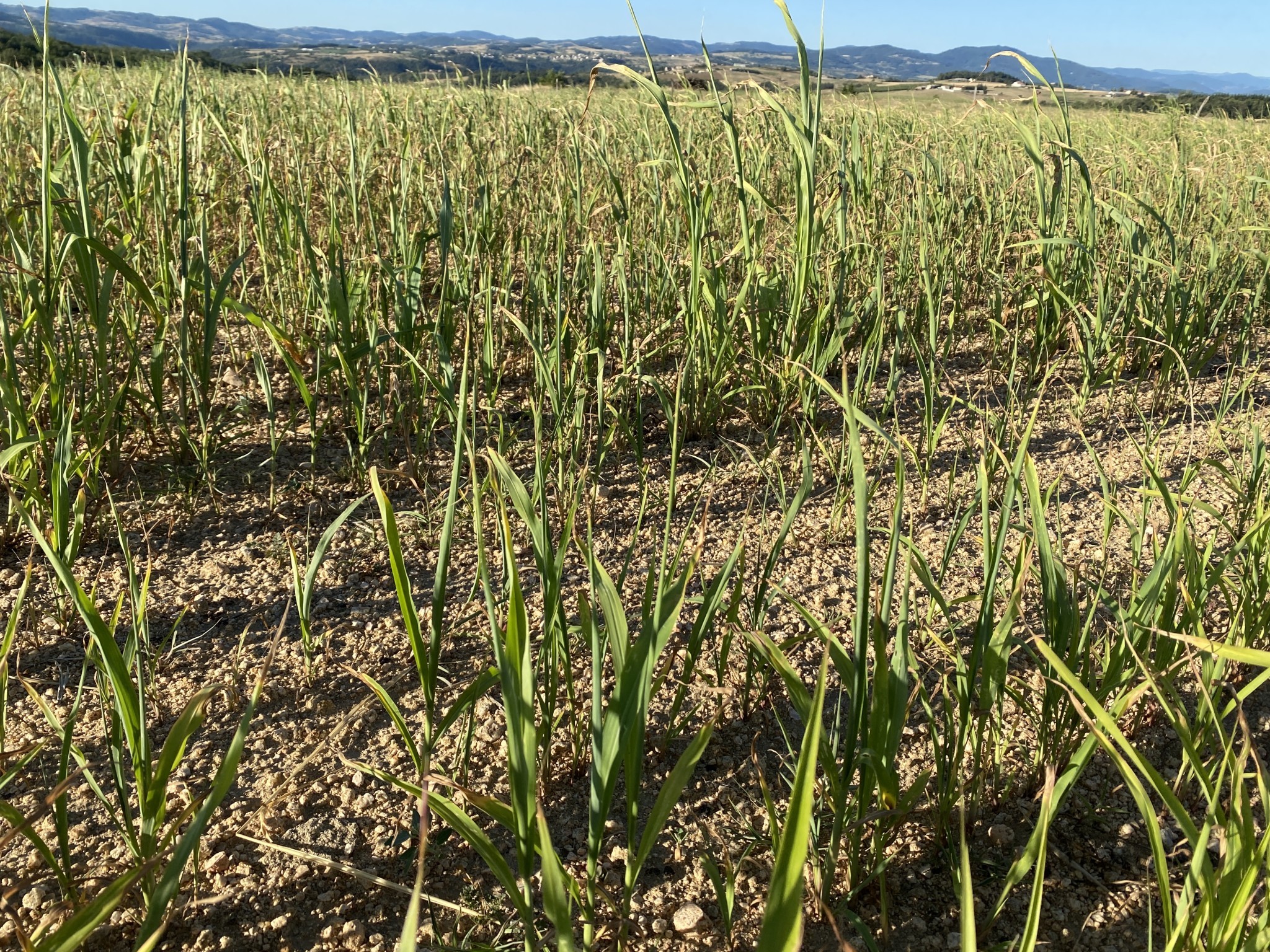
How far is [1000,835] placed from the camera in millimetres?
1067

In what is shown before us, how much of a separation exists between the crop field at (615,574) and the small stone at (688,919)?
1 centimetres

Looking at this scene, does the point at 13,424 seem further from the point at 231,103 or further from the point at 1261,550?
the point at 231,103

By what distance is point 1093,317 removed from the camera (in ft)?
7.29

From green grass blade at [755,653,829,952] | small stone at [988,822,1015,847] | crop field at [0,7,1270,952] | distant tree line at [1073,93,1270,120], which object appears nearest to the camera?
green grass blade at [755,653,829,952]

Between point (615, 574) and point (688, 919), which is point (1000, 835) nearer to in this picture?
point (688, 919)

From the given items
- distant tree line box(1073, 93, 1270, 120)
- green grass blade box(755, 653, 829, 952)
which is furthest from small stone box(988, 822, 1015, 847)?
distant tree line box(1073, 93, 1270, 120)

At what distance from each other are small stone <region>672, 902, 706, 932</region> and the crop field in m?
0.01

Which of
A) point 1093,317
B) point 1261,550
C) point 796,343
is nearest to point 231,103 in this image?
A: point 796,343

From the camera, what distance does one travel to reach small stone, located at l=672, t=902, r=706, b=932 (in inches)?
37.4

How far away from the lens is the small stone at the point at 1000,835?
1063 millimetres

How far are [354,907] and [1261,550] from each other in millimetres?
1214

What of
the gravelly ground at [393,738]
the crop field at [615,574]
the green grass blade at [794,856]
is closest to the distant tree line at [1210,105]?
the crop field at [615,574]

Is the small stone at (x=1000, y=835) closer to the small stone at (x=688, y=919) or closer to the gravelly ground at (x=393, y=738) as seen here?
the gravelly ground at (x=393, y=738)

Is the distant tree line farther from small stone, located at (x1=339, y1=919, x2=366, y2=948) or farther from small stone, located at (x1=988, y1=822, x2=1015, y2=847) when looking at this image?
small stone, located at (x1=339, y1=919, x2=366, y2=948)
